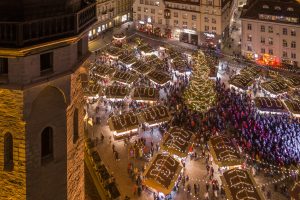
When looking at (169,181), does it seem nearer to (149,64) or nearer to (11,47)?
(11,47)

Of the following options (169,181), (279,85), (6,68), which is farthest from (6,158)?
(279,85)

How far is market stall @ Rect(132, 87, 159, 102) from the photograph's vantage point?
51.1 metres

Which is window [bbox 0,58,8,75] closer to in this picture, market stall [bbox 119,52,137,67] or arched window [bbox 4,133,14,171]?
arched window [bbox 4,133,14,171]

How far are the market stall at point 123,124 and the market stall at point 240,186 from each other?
1255 centimetres

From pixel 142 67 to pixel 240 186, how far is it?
103 ft

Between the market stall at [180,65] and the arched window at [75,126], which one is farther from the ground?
the arched window at [75,126]

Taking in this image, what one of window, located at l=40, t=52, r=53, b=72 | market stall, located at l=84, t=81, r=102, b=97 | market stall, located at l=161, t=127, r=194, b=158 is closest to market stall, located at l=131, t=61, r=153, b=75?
market stall, located at l=84, t=81, r=102, b=97

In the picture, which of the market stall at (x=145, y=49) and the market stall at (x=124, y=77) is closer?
the market stall at (x=124, y=77)

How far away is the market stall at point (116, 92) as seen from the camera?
5194cm

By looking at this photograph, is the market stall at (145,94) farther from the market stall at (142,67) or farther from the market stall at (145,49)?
the market stall at (145,49)

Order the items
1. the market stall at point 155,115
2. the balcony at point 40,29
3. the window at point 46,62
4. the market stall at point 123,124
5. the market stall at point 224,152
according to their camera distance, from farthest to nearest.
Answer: the market stall at point 155,115 < the market stall at point 123,124 < the market stall at point 224,152 < the window at point 46,62 < the balcony at point 40,29

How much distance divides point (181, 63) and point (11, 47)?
50352mm

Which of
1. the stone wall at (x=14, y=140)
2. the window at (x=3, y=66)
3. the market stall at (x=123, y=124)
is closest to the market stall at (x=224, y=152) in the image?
the market stall at (x=123, y=124)

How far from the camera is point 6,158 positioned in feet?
49.0
